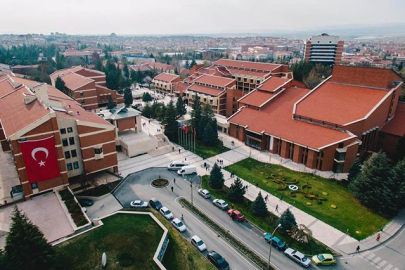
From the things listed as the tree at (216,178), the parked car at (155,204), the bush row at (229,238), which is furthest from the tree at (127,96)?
the bush row at (229,238)

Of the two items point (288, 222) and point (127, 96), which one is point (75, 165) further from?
point (127, 96)

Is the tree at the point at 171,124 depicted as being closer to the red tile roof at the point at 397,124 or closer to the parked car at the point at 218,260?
the parked car at the point at 218,260

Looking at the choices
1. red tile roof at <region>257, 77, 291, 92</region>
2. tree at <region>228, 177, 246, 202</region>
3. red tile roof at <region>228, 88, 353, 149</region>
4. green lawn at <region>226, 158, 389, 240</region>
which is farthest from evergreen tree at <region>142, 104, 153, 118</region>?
tree at <region>228, 177, 246, 202</region>

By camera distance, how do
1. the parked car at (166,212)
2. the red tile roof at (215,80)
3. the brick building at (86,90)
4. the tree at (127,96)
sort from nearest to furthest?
1. the parked car at (166,212)
2. the red tile roof at (215,80)
3. the brick building at (86,90)
4. the tree at (127,96)

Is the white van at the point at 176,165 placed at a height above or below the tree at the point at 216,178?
below

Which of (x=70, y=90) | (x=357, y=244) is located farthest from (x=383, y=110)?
(x=70, y=90)

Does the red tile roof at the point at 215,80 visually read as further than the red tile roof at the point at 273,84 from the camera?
Yes

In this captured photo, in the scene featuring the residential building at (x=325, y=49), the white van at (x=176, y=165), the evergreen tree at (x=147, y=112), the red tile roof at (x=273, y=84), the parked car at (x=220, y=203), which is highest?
the residential building at (x=325, y=49)
